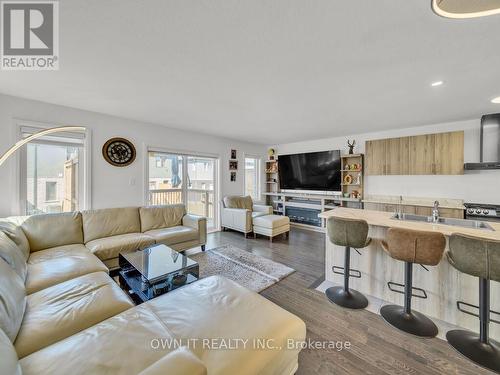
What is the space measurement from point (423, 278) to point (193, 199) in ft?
14.5

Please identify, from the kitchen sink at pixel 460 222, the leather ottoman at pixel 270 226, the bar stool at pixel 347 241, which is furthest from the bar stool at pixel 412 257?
the leather ottoman at pixel 270 226

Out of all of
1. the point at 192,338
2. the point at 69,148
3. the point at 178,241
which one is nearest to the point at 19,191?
the point at 69,148

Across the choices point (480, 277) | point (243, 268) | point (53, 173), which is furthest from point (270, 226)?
point (53, 173)

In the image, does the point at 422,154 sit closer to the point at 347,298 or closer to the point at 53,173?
the point at 347,298

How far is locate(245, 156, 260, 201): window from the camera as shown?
6305mm

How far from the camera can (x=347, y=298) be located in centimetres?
221

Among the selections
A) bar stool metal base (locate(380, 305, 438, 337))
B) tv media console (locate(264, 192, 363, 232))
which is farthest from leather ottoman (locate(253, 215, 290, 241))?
bar stool metal base (locate(380, 305, 438, 337))

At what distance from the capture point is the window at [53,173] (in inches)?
113

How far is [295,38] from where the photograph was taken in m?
1.55

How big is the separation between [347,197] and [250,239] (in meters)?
2.62

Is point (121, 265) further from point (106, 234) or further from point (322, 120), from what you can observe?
point (322, 120)

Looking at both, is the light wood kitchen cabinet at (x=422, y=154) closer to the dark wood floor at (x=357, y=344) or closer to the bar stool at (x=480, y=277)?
the bar stool at (x=480, y=277)

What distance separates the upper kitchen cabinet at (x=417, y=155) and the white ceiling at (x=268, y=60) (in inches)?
23.0

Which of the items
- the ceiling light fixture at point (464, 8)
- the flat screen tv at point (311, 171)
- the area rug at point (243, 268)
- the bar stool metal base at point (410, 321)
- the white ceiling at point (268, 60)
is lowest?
the bar stool metal base at point (410, 321)
